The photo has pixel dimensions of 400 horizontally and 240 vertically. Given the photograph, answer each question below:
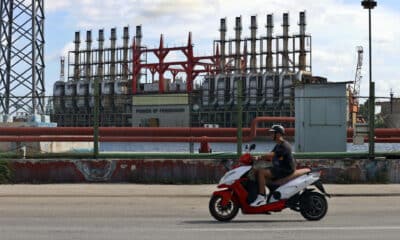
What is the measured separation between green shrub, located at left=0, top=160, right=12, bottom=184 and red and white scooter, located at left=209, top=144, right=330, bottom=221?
8774 millimetres

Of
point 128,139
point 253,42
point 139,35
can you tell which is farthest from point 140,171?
point 139,35

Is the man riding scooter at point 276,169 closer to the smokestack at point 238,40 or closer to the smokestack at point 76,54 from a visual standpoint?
the smokestack at point 238,40

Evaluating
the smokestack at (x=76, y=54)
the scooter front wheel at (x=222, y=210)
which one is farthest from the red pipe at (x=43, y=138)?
the smokestack at (x=76, y=54)

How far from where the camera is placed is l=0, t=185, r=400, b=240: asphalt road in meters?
9.84

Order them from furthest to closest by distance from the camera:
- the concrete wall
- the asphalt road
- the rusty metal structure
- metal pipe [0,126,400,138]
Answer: the rusty metal structure < metal pipe [0,126,400,138] < the concrete wall < the asphalt road

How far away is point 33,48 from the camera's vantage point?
64625 millimetres

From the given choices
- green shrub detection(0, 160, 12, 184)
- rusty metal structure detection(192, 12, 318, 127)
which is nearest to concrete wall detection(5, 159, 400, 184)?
green shrub detection(0, 160, 12, 184)

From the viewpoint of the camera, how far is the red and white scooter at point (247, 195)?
11445 millimetres

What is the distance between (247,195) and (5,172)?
9.30 m

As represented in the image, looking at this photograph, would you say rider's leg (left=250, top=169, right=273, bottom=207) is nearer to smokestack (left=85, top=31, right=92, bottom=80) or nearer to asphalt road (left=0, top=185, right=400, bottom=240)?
asphalt road (left=0, top=185, right=400, bottom=240)

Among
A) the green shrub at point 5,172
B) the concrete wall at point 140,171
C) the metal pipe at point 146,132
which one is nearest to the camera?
the green shrub at point 5,172

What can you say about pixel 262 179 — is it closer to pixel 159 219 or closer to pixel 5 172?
pixel 159 219

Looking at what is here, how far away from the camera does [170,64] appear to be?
136 m

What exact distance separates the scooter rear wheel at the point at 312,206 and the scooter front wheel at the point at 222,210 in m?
1.17
